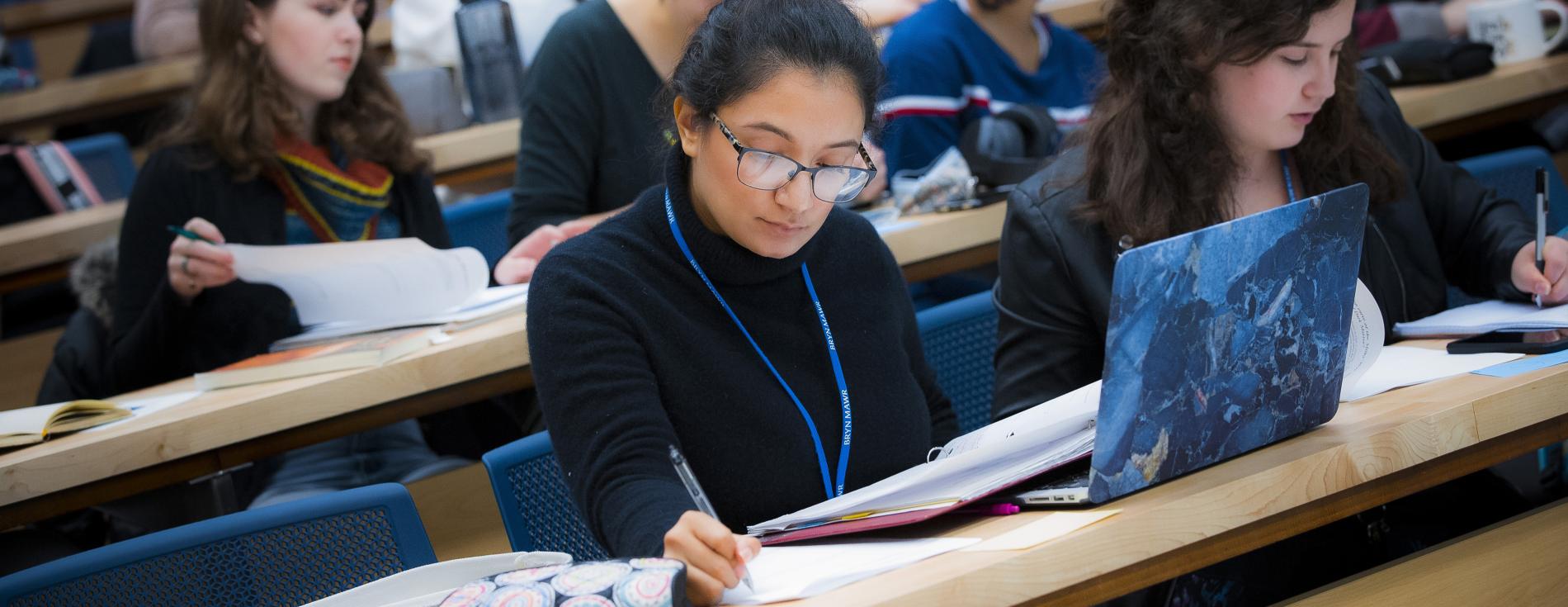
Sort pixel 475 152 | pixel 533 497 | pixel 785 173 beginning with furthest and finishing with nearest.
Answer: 1. pixel 475 152
2. pixel 533 497
3. pixel 785 173

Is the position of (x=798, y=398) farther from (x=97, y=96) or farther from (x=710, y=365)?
(x=97, y=96)

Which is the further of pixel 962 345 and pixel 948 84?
pixel 948 84

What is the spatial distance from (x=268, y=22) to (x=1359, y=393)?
1.80 m

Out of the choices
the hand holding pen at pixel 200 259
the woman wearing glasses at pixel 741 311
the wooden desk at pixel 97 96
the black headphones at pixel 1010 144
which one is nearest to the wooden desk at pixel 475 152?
the hand holding pen at pixel 200 259

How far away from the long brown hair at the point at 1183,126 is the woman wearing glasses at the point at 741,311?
331mm

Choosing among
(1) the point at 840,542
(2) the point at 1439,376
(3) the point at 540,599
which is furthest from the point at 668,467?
(2) the point at 1439,376

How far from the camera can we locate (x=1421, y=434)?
1.12 m

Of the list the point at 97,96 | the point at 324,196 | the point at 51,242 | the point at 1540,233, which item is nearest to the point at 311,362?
the point at 324,196

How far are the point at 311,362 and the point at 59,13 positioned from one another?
12.6ft

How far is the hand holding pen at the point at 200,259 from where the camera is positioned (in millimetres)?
1904

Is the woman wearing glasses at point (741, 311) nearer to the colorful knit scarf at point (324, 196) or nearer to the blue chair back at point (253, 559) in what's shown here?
the blue chair back at point (253, 559)

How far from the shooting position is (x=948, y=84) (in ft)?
8.83

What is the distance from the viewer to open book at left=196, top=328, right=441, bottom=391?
174 cm

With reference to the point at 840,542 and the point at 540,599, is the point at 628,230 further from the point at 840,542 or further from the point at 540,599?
the point at 540,599
